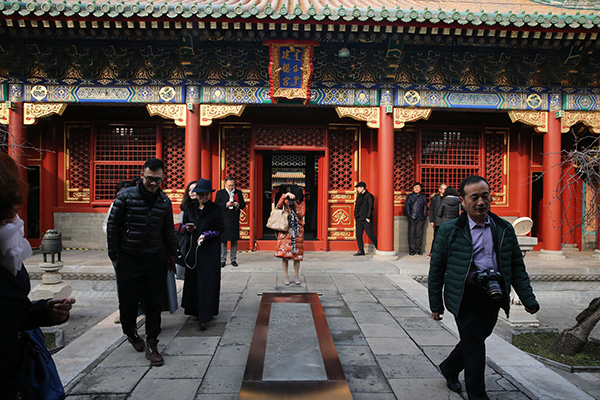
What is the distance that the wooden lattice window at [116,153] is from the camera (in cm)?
900

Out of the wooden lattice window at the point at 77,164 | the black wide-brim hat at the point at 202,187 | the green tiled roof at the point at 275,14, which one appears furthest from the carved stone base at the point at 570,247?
the wooden lattice window at the point at 77,164

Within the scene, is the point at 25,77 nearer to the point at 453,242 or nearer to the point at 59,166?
the point at 59,166

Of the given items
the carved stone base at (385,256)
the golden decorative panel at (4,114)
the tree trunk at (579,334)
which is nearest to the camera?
the tree trunk at (579,334)

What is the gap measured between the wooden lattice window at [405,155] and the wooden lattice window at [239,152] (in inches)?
139

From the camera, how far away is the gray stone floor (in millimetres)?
2836

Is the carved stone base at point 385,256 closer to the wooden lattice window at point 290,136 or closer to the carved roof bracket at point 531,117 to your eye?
the wooden lattice window at point 290,136

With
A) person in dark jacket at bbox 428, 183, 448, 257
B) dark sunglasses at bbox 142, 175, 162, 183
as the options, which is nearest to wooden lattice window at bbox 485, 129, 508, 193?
person in dark jacket at bbox 428, 183, 448, 257

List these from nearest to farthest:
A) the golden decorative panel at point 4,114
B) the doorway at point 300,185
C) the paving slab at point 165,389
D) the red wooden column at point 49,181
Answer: the paving slab at point 165,389 → the golden decorative panel at point 4,114 → the red wooden column at point 49,181 → the doorway at point 300,185

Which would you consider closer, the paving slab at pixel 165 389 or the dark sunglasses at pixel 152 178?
the paving slab at pixel 165 389

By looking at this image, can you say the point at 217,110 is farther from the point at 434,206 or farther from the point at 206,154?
the point at 434,206

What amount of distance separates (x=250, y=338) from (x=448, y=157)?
7.22 meters

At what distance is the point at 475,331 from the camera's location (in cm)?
249

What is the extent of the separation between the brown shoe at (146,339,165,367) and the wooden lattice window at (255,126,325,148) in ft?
20.5

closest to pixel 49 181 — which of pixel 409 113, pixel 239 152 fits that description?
pixel 239 152
